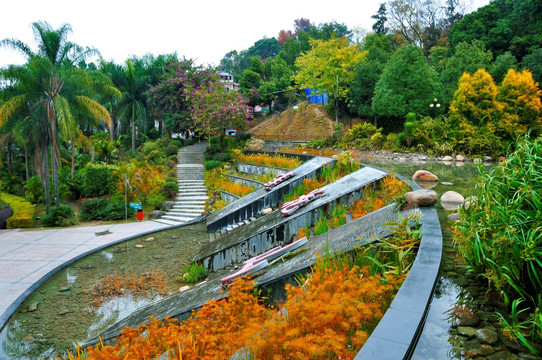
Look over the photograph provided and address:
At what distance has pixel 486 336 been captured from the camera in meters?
2.53

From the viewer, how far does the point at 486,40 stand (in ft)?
101

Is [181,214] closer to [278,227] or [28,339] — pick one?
[278,227]

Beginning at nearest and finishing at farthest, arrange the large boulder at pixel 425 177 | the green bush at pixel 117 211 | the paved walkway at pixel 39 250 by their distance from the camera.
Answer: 1. the paved walkway at pixel 39 250
2. the large boulder at pixel 425 177
3. the green bush at pixel 117 211

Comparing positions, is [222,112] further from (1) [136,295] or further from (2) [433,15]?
(2) [433,15]

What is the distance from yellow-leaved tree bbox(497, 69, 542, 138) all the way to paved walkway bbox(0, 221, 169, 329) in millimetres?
20518

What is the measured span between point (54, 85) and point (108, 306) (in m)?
12.0

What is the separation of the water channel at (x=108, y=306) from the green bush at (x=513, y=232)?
316mm

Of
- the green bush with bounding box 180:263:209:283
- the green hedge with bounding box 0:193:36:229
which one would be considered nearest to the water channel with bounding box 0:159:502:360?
the green bush with bounding box 180:263:209:283

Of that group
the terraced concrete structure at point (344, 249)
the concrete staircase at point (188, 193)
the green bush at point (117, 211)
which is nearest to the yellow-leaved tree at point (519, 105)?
the terraced concrete structure at point (344, 249)

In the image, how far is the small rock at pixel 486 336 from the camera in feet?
8.12

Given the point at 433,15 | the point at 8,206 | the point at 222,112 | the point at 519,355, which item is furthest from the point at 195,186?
the point at 433,15

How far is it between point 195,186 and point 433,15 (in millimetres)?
41547

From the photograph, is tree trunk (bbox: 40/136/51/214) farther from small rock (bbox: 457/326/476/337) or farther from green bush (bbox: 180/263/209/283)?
small rock (bbox: 457/326/476/337)

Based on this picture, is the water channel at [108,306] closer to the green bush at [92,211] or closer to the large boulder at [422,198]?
the large boulder at [422,198]
